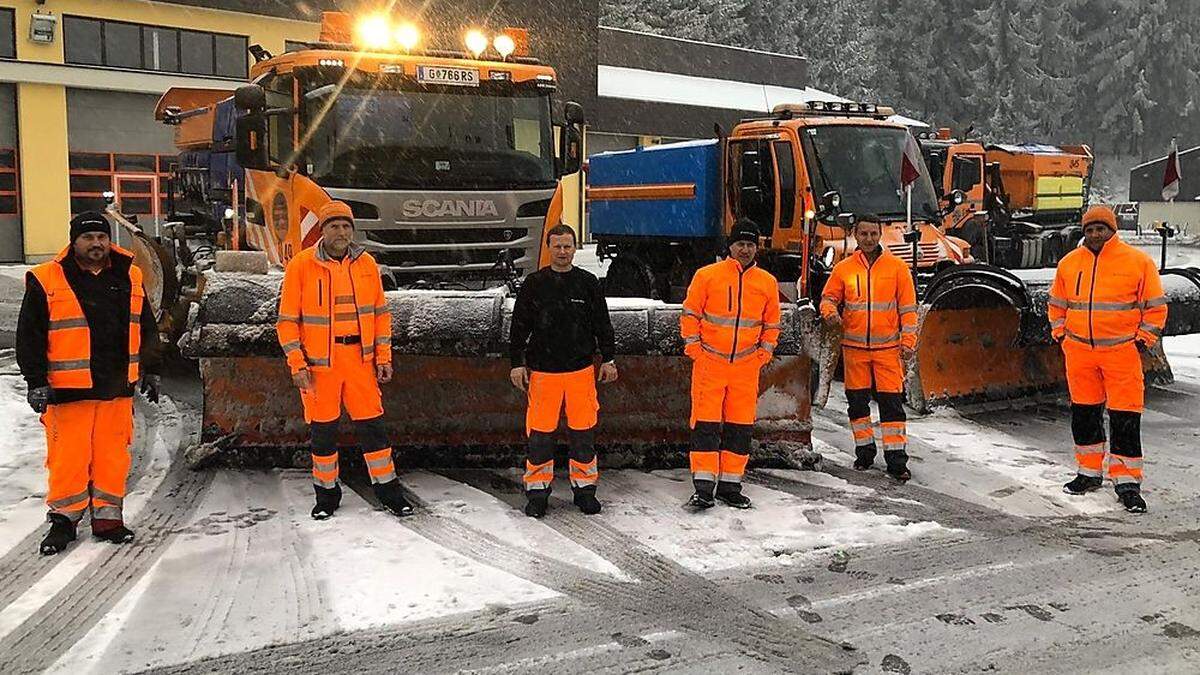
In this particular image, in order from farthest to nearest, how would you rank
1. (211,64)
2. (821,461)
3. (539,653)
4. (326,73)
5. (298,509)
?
(211,64) < (326,73) < (821,461) < (298,509) < (539,653)

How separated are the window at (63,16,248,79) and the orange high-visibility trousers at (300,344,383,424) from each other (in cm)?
2016

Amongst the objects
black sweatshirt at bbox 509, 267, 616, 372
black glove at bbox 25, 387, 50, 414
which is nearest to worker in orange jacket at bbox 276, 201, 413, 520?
black sweatshirt at bbox 509, 267, 616, 372

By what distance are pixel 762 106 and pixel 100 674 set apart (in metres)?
31.9

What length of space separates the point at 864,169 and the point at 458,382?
5.26 meters

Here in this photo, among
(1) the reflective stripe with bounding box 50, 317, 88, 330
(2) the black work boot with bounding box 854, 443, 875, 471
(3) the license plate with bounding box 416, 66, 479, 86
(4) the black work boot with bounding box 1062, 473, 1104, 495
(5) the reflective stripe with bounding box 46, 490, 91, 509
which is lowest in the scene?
(4) the black work boot with bounding box 1062, 473, 1104, 495

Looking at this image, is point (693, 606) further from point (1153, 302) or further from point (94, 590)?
point (1153, 302)

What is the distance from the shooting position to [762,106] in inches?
1325

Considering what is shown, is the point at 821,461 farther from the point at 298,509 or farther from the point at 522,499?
the point at 298,509

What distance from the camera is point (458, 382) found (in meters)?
6.52

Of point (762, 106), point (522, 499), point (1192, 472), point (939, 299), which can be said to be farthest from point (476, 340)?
point (762, 106)

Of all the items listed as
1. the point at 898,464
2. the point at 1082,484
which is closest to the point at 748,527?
the point at 898,464

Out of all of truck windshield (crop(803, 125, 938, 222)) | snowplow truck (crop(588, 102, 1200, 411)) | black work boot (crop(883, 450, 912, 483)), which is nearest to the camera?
black work boot (crop(883, 450, 912, 483))

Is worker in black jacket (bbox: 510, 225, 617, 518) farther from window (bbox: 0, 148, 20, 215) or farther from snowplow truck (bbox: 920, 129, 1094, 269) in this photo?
window (bbox: 0, 148, 20, 215)

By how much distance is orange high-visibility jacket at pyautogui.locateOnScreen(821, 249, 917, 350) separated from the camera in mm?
6578
